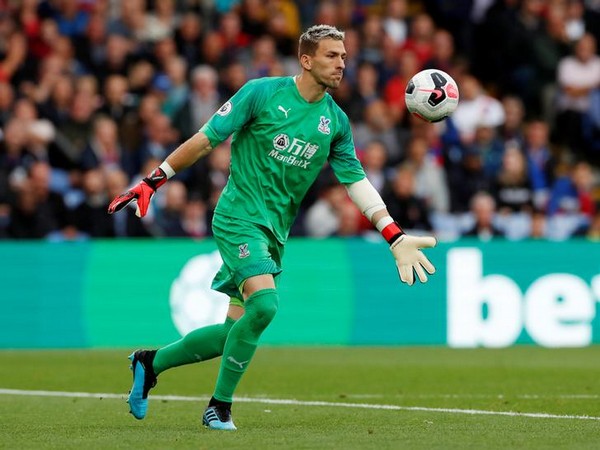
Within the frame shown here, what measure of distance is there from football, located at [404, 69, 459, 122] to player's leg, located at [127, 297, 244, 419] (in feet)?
5.79

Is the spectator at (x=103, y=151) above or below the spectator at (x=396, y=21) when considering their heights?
below

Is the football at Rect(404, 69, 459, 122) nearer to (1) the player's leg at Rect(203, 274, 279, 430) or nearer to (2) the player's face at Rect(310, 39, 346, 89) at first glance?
(2) the player's face at Rect(310, 39, 346, 89)

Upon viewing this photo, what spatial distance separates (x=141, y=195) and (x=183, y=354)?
4.03 ft

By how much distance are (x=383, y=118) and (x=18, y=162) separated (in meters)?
5.22


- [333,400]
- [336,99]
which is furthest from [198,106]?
[333,400]

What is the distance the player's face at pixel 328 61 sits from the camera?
9023mm

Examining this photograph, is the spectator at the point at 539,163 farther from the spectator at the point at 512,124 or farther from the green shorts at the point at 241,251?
the green shorts at the point at 241,251

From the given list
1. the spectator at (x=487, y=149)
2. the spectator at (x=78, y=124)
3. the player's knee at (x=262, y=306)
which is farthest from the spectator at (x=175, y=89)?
the player's knee at (x=262, y=306)

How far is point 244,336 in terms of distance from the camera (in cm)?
872

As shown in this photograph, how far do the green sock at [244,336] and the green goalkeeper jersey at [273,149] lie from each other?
1.85 ft

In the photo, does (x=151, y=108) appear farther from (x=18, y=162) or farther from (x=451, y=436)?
(x=451, y=436)

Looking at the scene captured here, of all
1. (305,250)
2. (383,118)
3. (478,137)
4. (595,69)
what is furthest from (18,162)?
(595,69)

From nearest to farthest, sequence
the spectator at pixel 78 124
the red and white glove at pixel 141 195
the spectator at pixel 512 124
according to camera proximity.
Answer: the red and white glove at pixel 141 195, the spectator at pixel 78 124, the spectator at pixel 512 124

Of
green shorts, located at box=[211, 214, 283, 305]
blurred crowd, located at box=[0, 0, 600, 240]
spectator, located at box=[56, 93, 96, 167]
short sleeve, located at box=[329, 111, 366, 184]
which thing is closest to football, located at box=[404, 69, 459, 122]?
short sleeve, located at box=[329, 111, 366, 184]
